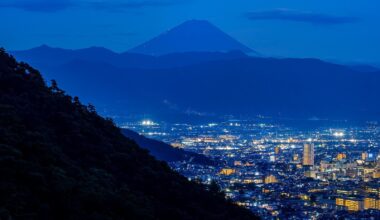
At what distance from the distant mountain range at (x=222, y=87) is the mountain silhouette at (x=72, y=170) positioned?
59.0m

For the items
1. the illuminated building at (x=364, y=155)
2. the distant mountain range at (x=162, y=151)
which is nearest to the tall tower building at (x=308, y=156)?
the illuminated building at (x=364, y=155)

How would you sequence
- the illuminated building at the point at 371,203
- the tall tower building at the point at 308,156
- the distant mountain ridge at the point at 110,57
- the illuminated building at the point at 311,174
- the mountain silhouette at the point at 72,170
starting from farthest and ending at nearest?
the distant mountain ridge at the point at 110,57, the tall tower building at the point at 308,156, the illuminated building at the point at 311,174, the illuminated building at the point at 371,203, the mountain silhouette at the point at 72,170

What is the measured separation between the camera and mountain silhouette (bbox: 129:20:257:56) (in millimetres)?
177950

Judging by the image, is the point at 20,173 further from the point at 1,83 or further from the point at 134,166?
the point at 1,83

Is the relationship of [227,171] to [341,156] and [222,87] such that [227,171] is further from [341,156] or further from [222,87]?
[222,87]

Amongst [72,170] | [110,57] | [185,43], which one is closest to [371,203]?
[72,170]

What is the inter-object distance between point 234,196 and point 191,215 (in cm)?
1307

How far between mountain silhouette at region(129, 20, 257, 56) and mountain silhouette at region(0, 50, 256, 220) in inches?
6293

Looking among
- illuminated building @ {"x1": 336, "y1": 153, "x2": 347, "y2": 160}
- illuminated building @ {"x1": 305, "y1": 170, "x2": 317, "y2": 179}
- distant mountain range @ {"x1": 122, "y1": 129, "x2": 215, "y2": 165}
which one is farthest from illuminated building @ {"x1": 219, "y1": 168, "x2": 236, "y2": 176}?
illuminated building @ {"x1": 336, "y1": 153, "x2": 347, "y2": 160}

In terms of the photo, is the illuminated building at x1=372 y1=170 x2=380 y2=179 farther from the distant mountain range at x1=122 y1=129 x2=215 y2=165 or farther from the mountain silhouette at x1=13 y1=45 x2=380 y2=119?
the mountain silhouette at x1=13 y1=45 x2=380 y2=119

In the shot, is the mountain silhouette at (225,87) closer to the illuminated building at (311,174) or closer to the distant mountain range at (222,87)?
the distant mountain range at (222,87)

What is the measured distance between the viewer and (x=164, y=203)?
10.8m

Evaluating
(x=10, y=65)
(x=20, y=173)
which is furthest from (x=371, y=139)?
(x=20, y=173)

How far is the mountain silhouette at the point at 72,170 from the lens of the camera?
7.73 m
